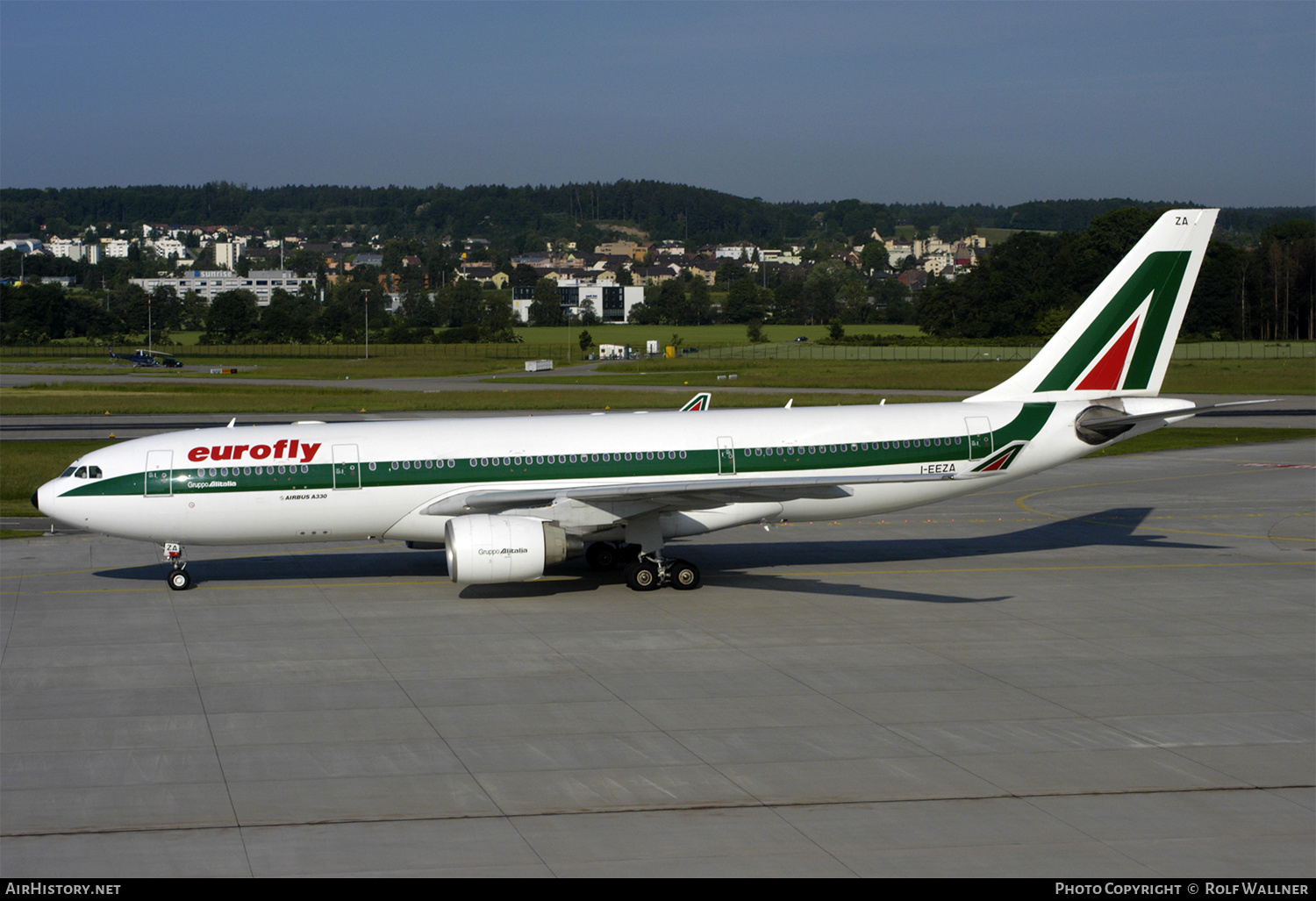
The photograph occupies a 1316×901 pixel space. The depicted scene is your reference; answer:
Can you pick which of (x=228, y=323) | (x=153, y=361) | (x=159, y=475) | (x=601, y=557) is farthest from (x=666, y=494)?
(x=228, y=323)

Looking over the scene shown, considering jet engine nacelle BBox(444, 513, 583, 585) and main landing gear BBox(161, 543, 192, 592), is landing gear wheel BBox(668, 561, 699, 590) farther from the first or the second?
main landing gear BBox(161, 543, 192, 592)

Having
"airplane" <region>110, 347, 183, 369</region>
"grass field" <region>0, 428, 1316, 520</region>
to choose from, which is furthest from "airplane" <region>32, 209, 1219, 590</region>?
"airplane" <region>110, 347, 183, 369</region>

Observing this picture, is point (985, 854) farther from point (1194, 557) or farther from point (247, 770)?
point (1194, 557)

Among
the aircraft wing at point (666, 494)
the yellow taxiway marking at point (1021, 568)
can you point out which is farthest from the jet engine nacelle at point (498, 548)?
the yellow taxiway marking at point (1021, 568)

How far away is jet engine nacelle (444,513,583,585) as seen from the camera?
1001 inches

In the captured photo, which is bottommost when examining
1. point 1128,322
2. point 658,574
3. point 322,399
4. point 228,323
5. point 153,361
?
point 658,574

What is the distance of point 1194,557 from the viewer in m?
32.3

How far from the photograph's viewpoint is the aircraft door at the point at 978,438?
30.1 metres

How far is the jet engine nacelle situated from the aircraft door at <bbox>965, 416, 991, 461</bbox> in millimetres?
11100

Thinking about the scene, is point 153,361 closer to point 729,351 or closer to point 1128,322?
point 729,351

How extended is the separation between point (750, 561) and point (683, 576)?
428cm

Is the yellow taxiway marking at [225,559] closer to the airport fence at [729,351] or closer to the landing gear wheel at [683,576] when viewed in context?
the landing gear wheel at [683,576]

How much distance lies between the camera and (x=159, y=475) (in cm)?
2720
